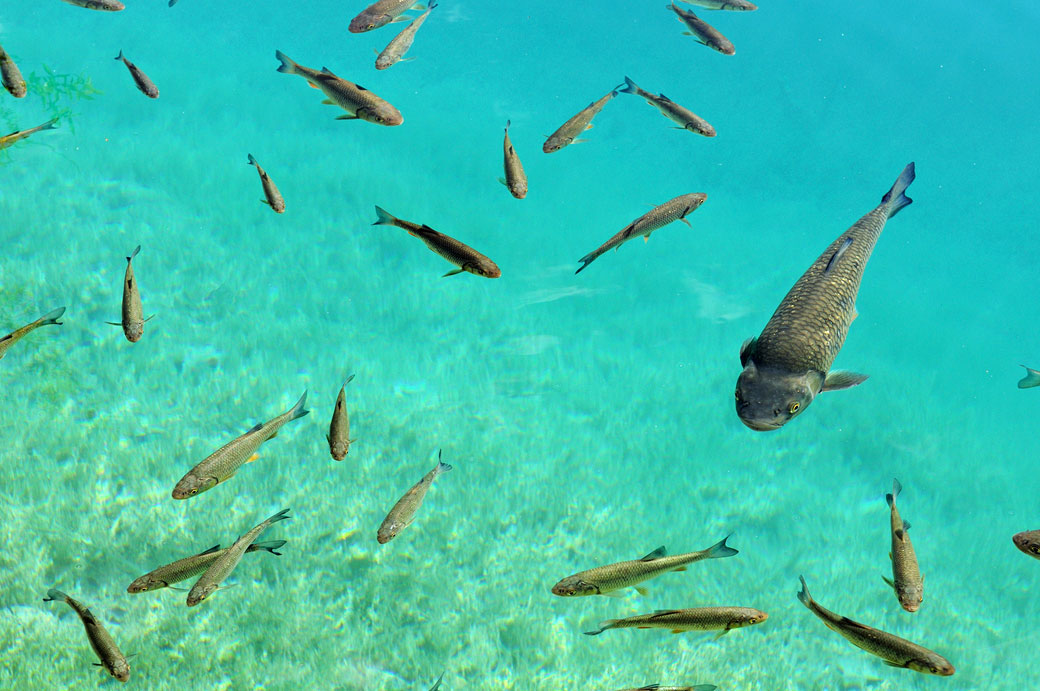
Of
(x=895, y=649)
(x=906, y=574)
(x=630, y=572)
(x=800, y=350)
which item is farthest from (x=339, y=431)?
(x=906, y=574)

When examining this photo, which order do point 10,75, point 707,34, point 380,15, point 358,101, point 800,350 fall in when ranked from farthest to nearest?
point 707,34 → point 380,15 → point 10,75 → point 358,101 → point 800,350

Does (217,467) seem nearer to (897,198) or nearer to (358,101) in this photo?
(358,101)

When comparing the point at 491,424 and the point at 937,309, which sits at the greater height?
the point at 937,309

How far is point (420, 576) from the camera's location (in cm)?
580

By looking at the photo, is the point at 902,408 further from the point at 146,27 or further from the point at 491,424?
the point at 146,27

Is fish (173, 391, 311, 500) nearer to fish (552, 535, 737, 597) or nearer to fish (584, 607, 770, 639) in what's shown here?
fish (552, 535, 737, 597)

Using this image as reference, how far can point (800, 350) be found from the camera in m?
2.90

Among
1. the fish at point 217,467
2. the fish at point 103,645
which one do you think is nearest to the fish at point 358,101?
the fish at point 217,467

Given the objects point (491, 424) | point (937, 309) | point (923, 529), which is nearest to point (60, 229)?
point (491, 424)

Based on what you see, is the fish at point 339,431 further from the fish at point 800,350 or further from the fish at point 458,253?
the fish at point 800,350

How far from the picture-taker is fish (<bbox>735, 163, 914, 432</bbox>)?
9.23 feet

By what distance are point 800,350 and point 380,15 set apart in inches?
154

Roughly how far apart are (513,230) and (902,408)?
7192 millimetres

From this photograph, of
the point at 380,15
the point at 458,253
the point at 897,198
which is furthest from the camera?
the point at 380,15
